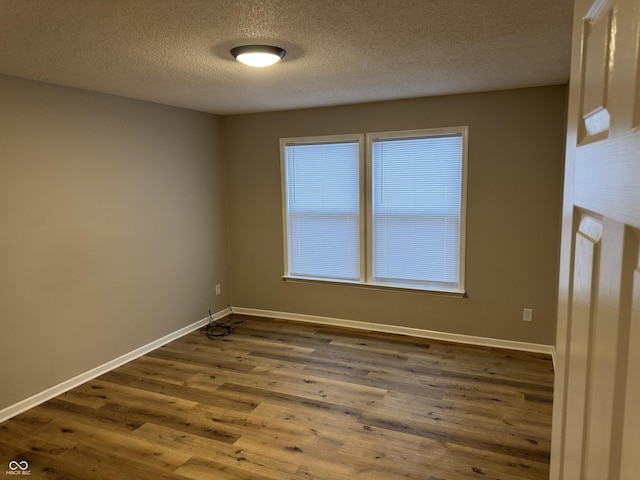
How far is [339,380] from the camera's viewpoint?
352 cm

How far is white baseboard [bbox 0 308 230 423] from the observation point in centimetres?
306

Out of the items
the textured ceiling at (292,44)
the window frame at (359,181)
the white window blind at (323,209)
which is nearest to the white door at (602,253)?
the textured ceiling at (292,44)

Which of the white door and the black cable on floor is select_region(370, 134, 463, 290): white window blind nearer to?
the black cable on floor

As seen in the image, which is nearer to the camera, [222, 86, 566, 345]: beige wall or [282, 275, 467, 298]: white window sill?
[222, 86, 566, 345]: beige wall

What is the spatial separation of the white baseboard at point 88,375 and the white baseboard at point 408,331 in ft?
2.46

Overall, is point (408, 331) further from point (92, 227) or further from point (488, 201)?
point (92, 227)

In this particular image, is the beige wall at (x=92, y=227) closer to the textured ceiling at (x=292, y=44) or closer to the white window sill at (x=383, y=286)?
the textured ceiling at (x=292, y=44)

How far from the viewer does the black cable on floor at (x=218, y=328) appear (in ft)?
15.1

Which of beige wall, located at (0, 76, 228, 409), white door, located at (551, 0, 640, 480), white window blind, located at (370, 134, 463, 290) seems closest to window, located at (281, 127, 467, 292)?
white window blind, located at (370, 134, 463, 290)

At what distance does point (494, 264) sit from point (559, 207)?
2.39 feet

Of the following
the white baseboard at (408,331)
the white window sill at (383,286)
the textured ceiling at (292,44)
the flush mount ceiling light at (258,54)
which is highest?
the textured ceiling at (292,44)

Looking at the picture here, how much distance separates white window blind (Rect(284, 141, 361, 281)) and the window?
0.01 meters

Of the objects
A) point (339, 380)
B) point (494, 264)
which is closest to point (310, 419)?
point (339, 380)

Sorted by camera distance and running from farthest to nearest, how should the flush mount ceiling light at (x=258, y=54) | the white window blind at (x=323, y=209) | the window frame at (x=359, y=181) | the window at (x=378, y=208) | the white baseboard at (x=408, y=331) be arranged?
the white window blind at (x=323, y=209), the window frame at (x=359, y=181), the window at (x=378, y=208), the white baseboard at (x=408, y=331), the flush mount ceiling light at (x=258, y=54)
